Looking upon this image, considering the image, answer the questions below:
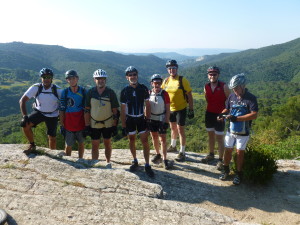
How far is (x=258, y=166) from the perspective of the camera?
640 centimetres

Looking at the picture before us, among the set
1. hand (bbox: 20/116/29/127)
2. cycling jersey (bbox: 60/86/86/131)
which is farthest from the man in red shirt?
hand (bbox: 20/116/29/127)

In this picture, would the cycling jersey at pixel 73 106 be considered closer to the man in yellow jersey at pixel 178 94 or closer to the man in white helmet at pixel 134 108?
the man in white helmet at pixel 134 108

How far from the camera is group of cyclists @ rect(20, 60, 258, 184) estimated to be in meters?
6.08

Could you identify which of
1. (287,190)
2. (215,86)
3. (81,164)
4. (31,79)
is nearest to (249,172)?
(287,190)

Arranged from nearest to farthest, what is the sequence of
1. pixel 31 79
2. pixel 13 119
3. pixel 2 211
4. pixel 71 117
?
pixel 2 211 → pixel 71 117 → pixel 13 119 → pixel 31 79

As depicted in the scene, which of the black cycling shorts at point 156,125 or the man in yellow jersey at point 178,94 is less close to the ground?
the man in yellow jersey at point 178,94

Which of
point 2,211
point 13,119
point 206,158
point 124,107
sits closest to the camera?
point 2,211

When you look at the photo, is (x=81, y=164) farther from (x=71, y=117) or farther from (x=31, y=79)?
(x=31, y=79)

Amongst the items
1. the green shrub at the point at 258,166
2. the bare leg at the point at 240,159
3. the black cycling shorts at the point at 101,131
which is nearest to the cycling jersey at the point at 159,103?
the black cycling shorts at the point at 101,131

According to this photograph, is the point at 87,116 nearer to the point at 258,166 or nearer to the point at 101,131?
the point at 101,131

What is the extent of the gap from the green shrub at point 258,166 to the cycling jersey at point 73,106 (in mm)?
4801

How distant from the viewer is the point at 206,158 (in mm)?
8000

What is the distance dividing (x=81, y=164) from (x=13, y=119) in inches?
4226

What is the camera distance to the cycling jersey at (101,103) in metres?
6.30
